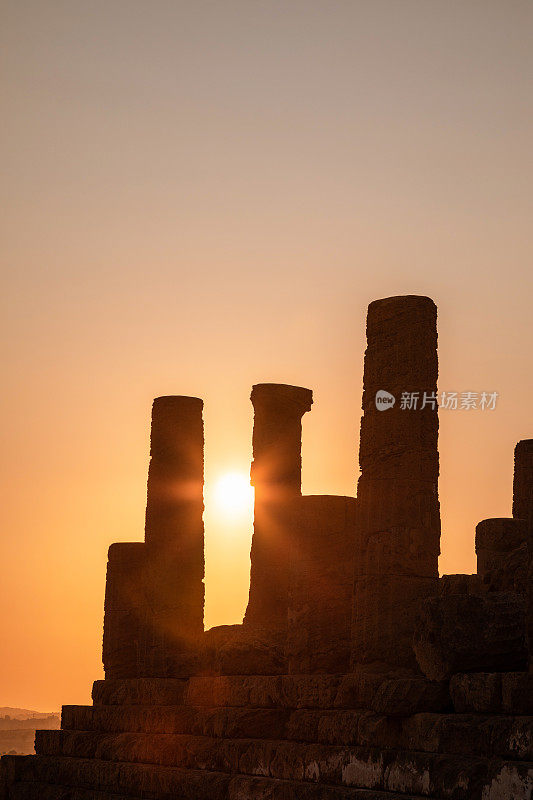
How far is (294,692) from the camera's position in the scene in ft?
53.2

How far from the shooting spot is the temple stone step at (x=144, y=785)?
14.3 metres

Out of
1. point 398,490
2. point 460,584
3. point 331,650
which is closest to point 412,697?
point 460,584

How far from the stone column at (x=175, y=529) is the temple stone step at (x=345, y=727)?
276 centimetres

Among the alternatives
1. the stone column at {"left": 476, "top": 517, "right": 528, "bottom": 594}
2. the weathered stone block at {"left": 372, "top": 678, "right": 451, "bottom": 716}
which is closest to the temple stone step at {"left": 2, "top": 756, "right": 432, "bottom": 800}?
the weathered stone block at {"left": 372, "top": 678, "right": 451, "bottom": 716}

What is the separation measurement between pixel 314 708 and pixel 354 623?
156 cm

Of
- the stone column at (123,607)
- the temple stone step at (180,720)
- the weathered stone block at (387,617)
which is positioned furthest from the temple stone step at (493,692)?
the stone column at (123,607)

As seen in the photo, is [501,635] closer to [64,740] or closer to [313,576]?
[313,576]

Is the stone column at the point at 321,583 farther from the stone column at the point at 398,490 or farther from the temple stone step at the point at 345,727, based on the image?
the temple stone step at the point at 345,727

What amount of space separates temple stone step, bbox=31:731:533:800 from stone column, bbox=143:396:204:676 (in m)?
2.87

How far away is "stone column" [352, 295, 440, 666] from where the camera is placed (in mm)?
16594

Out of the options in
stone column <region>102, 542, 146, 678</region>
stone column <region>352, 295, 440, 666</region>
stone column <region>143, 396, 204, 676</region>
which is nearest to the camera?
stone column <region>352, 295, 440, 666</region>

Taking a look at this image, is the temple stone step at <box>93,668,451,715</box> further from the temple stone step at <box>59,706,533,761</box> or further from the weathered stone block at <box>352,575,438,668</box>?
the weathered stone block at <box>352,575,438,668</box>

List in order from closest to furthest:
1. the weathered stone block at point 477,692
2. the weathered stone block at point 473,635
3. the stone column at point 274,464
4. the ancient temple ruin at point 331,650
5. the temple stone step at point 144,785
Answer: the weathered stone block at point 477,692 < the ancient temple ruin at point 331,650 < the weathered stone block at point 473,635 < the temple stone step at point 144,785 < the stone column at point 274,464

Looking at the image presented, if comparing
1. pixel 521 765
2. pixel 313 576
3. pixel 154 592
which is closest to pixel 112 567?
pixel 154 592
